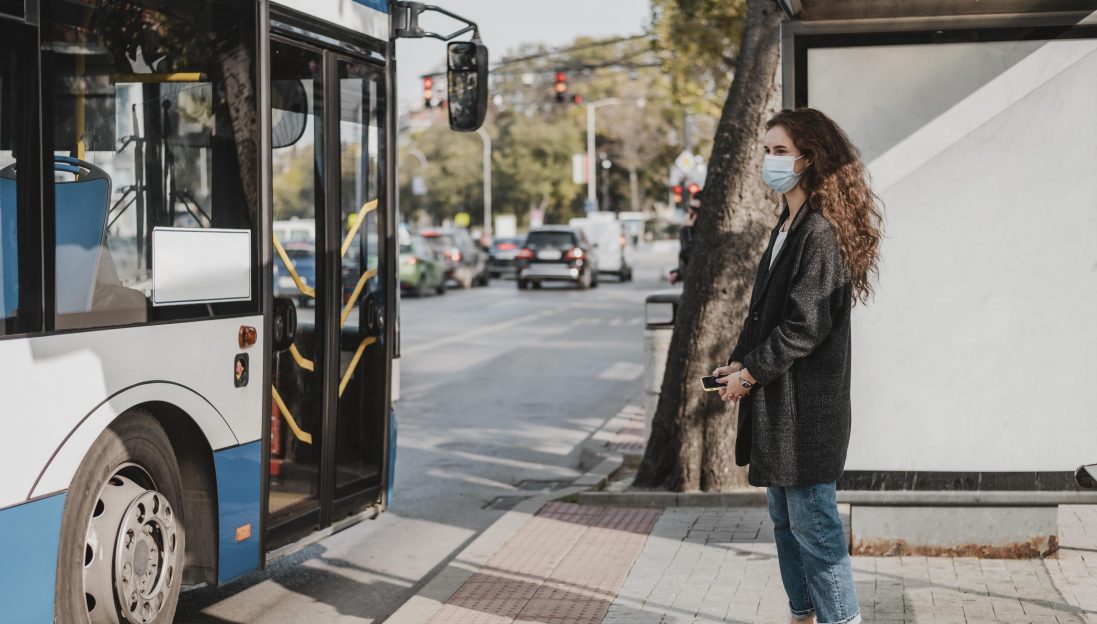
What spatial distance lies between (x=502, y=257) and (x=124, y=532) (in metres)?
44.3

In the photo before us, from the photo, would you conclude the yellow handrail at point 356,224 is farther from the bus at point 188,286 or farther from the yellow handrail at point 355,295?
the yellow handrail at point 355,295

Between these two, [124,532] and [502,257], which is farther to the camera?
[502,257]

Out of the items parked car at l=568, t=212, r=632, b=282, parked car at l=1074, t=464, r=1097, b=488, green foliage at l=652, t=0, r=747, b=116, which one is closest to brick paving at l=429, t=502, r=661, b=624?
parked car at l=1074, t=464, r=1097, b=488

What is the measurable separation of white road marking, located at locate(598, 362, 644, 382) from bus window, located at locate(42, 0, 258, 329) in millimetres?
11592

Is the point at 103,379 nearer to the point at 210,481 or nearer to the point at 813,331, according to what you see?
the point at 210,481

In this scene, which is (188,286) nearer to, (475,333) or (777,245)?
(777,245)

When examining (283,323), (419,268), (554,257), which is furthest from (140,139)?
(554,257)

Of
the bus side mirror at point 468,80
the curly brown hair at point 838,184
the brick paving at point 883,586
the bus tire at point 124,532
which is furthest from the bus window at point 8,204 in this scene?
the bus side mirror at point 468,80

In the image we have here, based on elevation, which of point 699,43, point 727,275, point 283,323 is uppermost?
point 699,43

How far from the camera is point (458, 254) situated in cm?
4012

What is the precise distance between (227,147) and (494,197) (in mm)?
97793

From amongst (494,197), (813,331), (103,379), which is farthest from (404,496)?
(494,197)

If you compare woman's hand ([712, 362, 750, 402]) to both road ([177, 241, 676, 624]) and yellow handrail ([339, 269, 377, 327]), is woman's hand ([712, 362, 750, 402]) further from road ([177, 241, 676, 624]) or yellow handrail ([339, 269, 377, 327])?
yellow handrail ([339, 269, 377, 327])

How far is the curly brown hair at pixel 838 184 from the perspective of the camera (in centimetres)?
466
